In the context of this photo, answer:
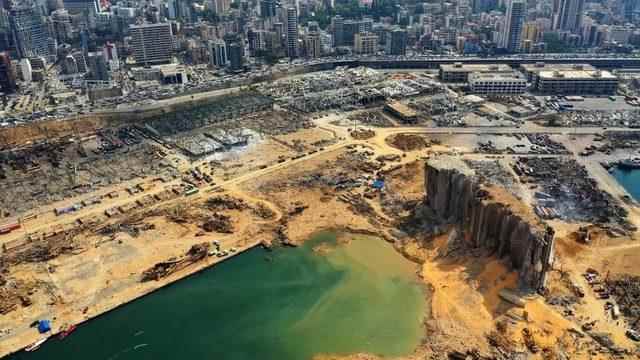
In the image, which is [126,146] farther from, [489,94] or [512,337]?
[489,94]

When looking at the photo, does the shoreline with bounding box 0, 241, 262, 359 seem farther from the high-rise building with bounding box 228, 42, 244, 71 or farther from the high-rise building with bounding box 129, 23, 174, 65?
the high-rise building with bounding box 129, 23, 174, 65

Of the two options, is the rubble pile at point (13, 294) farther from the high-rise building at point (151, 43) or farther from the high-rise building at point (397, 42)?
the high-rise building at point (397, 42)

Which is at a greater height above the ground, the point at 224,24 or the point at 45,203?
the point at 224,24

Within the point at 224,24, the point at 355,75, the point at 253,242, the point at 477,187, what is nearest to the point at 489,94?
the point at 355,75

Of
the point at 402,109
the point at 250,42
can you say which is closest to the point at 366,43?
the point at 250,42

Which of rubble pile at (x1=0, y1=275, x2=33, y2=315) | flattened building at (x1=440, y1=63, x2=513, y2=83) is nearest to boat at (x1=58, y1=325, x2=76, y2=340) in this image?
rubble pile at (x1=0, y1=275, x2=33, y2=315)

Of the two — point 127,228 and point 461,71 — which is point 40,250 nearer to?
point 127,228
